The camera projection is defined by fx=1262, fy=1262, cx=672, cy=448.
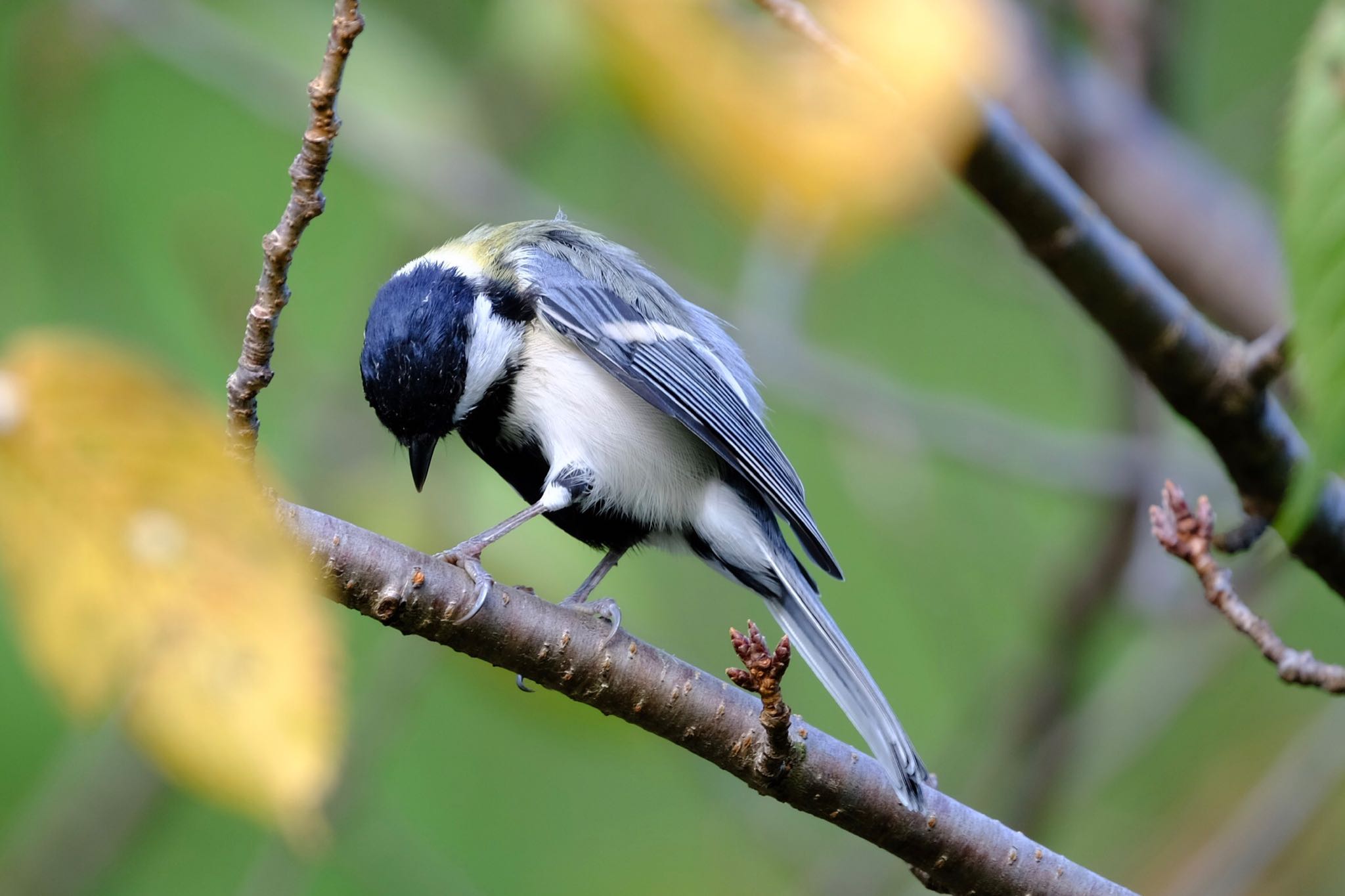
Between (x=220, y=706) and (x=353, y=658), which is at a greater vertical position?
(x=220, y=706)

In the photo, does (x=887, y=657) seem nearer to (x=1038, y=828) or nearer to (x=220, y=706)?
(x=1038, y=828)

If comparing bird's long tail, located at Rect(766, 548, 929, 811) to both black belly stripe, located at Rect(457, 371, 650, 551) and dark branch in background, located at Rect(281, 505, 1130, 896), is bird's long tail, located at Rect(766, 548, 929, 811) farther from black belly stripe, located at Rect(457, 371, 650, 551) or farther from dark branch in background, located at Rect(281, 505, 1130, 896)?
black belly stripe, located at Rect(457, 371, 650, 551)

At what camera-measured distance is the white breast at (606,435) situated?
1.68 metres

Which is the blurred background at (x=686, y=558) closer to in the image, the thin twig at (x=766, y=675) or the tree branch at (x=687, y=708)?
the tree branch at (x=687, y=708)

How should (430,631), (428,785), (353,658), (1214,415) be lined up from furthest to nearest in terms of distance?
(428,785), (353,658), (1214,415), (430,631)

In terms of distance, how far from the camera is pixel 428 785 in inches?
137

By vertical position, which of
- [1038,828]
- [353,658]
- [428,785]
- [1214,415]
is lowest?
[428,785]

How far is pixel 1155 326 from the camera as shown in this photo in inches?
50.8

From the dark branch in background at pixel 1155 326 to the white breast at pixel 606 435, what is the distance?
0.60m

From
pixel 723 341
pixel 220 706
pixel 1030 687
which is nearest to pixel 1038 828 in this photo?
pixel 1030 687

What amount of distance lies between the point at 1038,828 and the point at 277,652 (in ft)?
5.12

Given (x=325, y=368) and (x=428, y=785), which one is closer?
(x=325, y=368)

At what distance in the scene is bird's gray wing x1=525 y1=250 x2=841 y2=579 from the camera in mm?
1606

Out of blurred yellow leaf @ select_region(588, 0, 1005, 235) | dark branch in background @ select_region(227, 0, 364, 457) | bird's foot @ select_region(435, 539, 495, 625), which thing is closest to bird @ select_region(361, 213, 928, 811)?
bird's foot @ select_region(435, 539, 495, 625)
